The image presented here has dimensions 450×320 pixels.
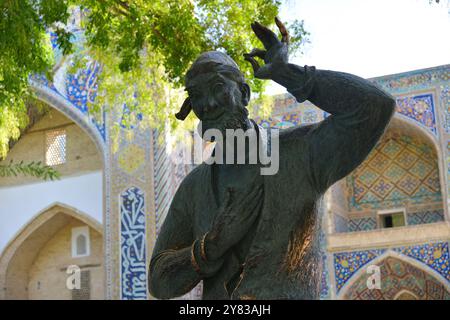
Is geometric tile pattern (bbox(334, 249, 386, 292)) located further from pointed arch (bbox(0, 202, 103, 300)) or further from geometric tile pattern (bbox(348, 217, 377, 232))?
pointed arch (bbox(0, 202, 103, 300))

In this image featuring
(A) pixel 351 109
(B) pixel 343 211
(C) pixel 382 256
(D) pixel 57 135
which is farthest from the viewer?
(D) pixel 57 135

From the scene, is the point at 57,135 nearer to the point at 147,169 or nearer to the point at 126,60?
the point at 147,169

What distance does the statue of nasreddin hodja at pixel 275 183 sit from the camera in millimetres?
1402

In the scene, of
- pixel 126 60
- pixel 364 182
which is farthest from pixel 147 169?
pixel 126 60

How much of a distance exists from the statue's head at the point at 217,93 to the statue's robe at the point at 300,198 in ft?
0.35

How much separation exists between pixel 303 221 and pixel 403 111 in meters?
9.71

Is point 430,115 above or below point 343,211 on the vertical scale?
above

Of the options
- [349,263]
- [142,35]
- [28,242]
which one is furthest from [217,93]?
[28,242]

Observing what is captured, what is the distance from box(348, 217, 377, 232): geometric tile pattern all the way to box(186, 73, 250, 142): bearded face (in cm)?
1062

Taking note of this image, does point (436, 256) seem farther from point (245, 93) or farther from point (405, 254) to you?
point (245, 93)

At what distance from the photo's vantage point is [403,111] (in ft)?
35.6

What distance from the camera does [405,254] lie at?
10445 millimetres

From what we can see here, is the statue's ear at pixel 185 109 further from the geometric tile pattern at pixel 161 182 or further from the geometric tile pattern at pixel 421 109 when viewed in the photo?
the geometric tile pattern at pixel 421 109

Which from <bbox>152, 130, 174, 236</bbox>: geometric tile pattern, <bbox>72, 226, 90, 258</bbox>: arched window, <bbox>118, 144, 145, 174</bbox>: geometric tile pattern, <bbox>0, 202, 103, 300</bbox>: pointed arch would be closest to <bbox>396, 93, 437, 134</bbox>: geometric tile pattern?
<bbox>152, 130, 174, 236</bbox>: geometric tile pattern
